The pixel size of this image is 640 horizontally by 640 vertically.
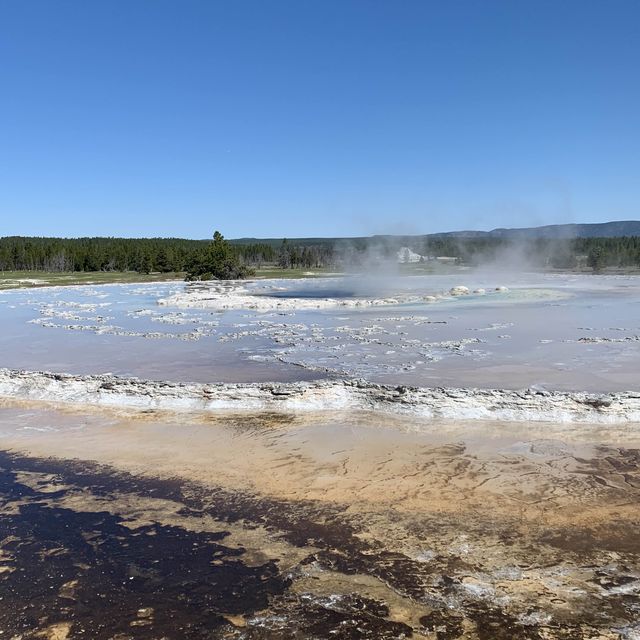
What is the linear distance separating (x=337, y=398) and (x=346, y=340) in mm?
7532

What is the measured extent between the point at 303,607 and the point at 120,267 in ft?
298

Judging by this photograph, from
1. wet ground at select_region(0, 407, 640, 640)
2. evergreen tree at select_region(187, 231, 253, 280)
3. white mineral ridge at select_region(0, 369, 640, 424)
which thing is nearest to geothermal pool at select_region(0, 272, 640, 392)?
white mineral ridge at select_region(0, 369, 640, 424)

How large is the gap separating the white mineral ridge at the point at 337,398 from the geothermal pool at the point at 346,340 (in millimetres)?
1088

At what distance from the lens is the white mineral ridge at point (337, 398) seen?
33.6 feet

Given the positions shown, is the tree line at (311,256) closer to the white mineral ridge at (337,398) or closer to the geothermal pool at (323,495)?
the white mineral ridge at (337,398)

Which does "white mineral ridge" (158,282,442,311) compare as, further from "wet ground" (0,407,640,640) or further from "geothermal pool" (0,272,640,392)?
"wet ground" (0,407,640,640)

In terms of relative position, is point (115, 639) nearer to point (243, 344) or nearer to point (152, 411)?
point (152, 411)

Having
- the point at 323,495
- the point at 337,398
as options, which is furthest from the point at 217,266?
the point at 323,495

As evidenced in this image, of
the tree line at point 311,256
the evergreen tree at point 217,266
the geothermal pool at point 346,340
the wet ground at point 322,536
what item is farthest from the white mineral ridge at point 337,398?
the tree line at point 311,256

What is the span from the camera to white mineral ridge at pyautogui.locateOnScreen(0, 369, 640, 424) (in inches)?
403

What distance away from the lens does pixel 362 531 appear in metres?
6.16

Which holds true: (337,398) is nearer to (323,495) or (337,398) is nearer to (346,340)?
(323,495)

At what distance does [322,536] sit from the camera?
19.9 feet

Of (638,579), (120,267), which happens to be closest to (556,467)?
(638,579)
